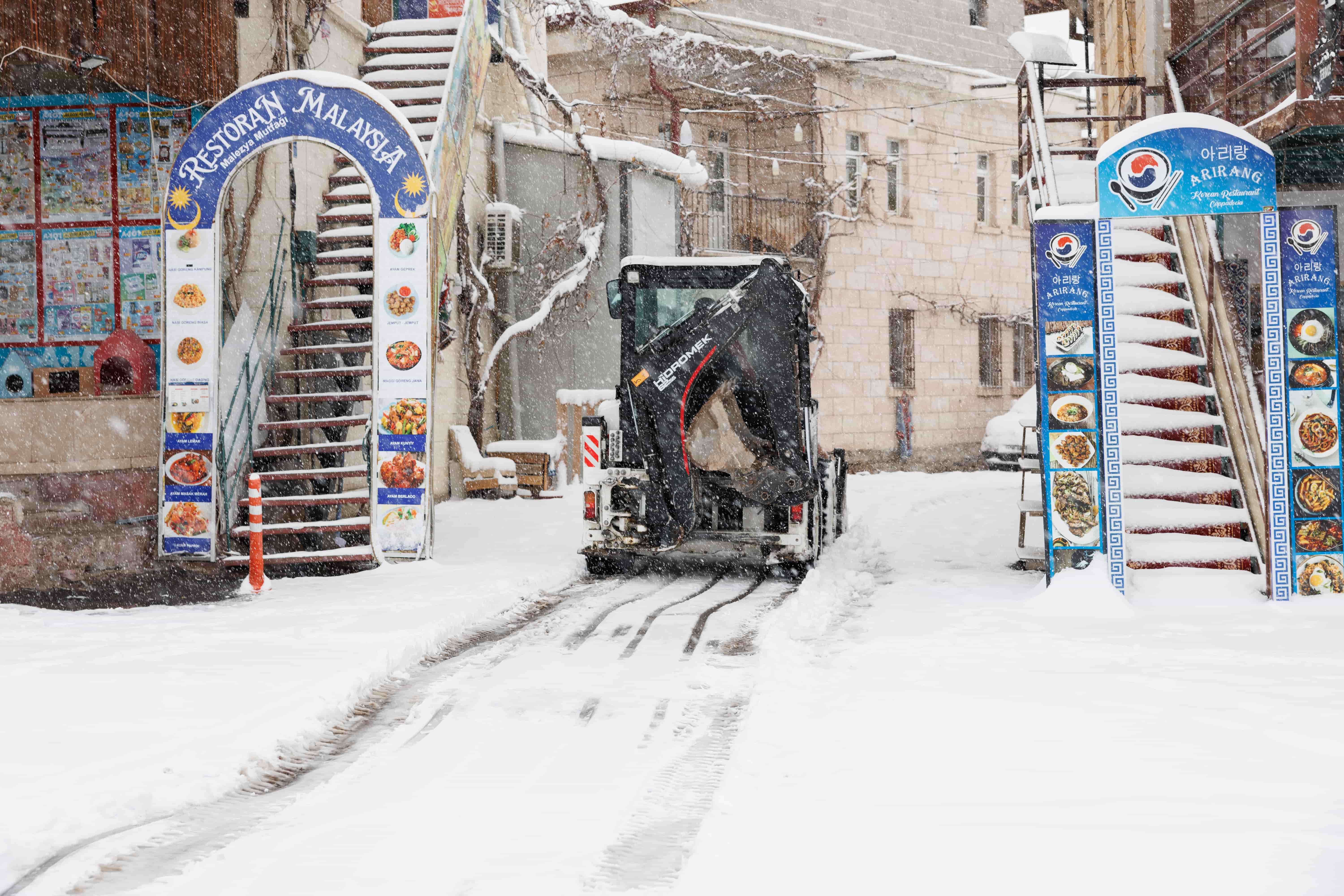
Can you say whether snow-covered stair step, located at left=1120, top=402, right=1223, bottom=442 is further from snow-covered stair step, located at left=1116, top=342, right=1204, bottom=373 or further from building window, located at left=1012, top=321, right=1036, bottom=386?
building window, located at left=1012, top=321, right=1036, bottom=386

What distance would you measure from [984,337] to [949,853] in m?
26.2

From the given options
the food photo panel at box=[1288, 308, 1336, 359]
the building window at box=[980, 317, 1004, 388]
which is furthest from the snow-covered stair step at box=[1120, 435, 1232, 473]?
the building window at box=[980, 317, 1004, 388]

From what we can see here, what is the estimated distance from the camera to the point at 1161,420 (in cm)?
1016

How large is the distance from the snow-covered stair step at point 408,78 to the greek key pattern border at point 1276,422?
9.45 meters

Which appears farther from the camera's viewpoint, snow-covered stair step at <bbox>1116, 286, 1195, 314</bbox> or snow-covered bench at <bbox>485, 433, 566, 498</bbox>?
snow-covered bench at <bbox>485, 433, 566, 498</bbox>

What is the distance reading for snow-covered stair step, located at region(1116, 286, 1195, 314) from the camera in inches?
419

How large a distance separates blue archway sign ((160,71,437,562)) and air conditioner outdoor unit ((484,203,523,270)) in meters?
7.73

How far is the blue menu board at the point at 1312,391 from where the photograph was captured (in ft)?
29.8

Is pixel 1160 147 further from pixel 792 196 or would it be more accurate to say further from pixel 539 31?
pixel 792 196

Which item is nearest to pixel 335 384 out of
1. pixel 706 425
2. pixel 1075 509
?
pixel 706 425

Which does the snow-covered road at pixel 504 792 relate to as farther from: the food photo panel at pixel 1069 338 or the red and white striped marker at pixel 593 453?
the food photo panel at pixel 1069 338

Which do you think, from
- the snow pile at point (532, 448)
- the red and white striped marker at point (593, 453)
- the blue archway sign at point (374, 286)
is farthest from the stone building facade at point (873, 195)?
the red and white striped marker at point (593, 453)

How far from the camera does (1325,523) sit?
9.10 metres

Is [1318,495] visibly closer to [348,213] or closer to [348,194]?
[348,213]
